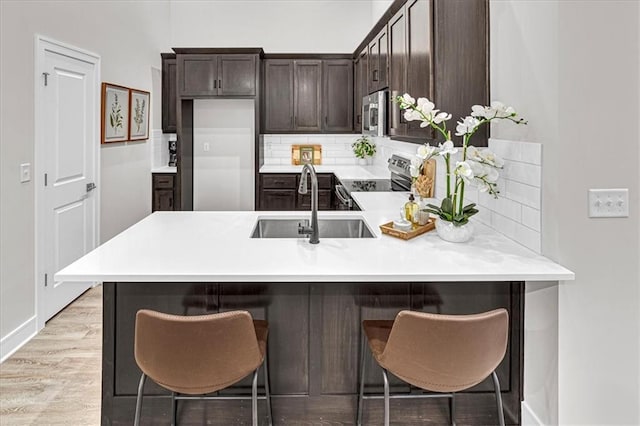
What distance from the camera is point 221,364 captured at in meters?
1.69

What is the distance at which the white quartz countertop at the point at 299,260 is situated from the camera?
5.81ft

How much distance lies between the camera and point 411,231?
7.89 ft

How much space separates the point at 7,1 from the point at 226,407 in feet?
9.02

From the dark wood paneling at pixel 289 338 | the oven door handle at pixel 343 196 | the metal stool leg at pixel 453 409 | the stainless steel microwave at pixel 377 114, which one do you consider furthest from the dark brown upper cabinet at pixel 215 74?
the metal stool leg at pixel 453 409

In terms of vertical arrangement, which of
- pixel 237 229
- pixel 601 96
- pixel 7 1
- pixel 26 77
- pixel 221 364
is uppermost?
pixel 7 1

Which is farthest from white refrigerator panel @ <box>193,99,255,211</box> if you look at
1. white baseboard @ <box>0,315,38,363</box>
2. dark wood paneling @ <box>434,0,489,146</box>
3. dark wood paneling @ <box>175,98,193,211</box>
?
dark wood paneling @ <box>434,0,489,146</box>

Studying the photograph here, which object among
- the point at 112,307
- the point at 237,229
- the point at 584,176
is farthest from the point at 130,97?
the point at 584,176

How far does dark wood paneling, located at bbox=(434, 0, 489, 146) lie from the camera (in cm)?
256

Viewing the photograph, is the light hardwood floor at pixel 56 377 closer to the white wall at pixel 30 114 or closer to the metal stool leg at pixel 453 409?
the white wall at pixel 30 114

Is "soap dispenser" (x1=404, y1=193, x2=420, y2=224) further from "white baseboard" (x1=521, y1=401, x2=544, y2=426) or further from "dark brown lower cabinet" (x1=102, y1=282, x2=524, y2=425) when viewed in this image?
"white baseboard" (x1=521, y1=401, x2=544, y2=426)

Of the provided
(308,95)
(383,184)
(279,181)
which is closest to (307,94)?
(308,95)

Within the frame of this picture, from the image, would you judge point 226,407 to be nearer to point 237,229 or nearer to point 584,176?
point 237,229

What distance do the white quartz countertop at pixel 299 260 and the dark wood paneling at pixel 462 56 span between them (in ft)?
2.20

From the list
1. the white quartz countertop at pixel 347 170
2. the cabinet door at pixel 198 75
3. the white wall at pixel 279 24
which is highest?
the white wall at pixel 279 24
